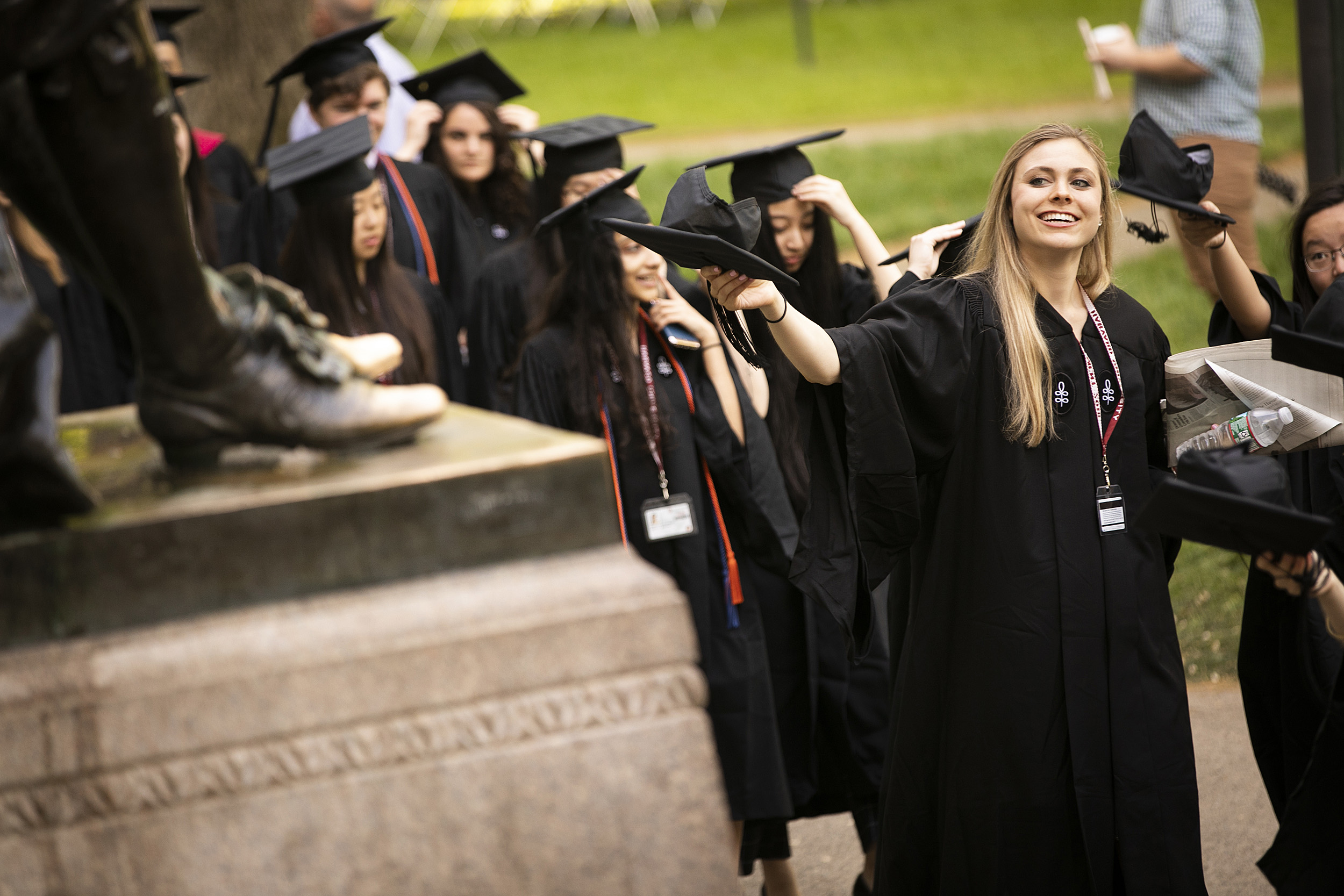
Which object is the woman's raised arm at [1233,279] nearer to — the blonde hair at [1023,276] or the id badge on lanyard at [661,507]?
the blonde hair at [1023,276]

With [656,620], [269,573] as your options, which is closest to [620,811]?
[656,620]

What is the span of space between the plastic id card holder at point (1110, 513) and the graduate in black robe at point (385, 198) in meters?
2.92

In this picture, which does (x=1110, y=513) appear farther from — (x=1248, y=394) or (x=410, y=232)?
(x=410, y=232)

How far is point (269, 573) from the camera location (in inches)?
73.4

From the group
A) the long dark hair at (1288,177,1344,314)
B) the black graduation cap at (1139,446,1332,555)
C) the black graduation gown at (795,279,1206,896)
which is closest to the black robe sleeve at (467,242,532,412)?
the black graduation gown at (795,279,1206,896)

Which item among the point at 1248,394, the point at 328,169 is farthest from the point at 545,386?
the point at 1248,394

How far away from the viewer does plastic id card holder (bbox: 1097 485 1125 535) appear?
299 centimetres

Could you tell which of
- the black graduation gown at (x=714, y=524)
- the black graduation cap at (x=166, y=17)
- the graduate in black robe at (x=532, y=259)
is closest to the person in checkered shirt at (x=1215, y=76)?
the graduate in black robe at (x=532, y=259)

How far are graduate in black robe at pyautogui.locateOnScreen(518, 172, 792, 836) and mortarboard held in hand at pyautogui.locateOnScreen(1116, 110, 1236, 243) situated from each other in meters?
1.30

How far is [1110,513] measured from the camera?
9.83 feet

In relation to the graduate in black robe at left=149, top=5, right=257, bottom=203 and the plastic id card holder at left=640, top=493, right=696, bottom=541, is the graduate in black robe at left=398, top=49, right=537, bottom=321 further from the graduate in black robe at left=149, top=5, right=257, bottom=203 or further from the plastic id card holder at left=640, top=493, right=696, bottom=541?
the plastic id card holder at left=640, top=493, right=696, bottom=541

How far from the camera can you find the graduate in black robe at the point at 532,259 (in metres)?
4.80

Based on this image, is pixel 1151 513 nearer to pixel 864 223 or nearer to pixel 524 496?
pixel 524 496

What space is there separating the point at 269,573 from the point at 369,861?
44 centimetres
